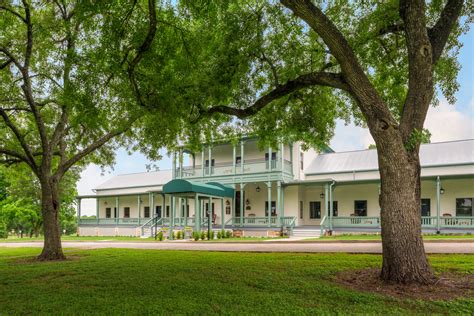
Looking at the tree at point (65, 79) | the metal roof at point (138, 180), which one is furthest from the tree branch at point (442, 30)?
the metal roof at point (138, 180)

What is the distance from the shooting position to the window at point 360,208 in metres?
26.5

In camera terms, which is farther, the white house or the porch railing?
the porch railing

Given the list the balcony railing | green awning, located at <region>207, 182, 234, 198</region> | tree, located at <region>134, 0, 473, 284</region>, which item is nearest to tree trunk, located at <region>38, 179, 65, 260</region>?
tree, located at <region>134, 0, 473, 284</region>

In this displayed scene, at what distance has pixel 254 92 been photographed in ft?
39.1

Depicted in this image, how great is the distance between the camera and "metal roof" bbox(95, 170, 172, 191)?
3683 cm

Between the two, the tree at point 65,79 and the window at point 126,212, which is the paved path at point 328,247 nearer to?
the tree at point 65,79

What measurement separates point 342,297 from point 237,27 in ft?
23.6

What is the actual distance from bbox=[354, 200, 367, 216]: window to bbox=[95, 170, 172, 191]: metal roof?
16.8 m

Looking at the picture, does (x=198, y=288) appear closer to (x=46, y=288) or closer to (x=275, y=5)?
(x=46, y=288)

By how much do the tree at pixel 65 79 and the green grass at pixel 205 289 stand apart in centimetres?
385

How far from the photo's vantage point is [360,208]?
87.7 feet

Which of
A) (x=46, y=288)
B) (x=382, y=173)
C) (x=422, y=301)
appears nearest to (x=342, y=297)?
(x=422, y=301)

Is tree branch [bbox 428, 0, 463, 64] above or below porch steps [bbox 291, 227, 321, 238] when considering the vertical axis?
above

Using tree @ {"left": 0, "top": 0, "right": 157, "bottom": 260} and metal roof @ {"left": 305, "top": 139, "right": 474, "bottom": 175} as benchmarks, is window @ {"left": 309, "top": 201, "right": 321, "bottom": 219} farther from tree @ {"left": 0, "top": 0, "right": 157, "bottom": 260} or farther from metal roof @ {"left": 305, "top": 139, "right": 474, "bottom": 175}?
tree @ {"left": 0, "top": 0, "right": 157, "bottom": 260}
